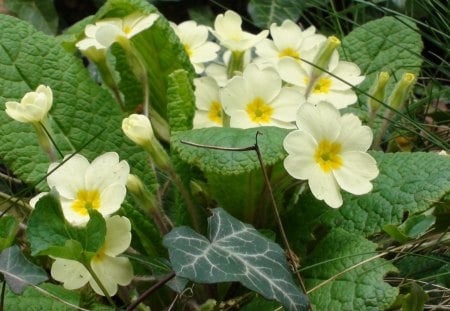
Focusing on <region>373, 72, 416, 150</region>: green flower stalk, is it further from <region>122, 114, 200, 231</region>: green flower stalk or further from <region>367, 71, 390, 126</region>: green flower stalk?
<region>122, 114, 200, 231</region>: green flower stalk

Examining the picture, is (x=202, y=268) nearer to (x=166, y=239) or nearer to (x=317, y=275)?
(x=166, y=239)

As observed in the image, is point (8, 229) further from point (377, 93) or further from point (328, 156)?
point (377, 93)

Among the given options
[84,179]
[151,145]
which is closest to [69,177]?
[84,179]

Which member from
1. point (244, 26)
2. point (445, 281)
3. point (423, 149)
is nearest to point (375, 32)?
point (423, 149)

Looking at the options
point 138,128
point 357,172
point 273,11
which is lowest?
point 273,11

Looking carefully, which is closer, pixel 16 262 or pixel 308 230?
pixel 16 262

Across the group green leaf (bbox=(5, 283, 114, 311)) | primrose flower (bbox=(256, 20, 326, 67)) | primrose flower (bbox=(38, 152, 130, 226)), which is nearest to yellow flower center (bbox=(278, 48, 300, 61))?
primrose flower (bbox=(256, 20, 326, 67))

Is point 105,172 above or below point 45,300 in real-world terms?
above
